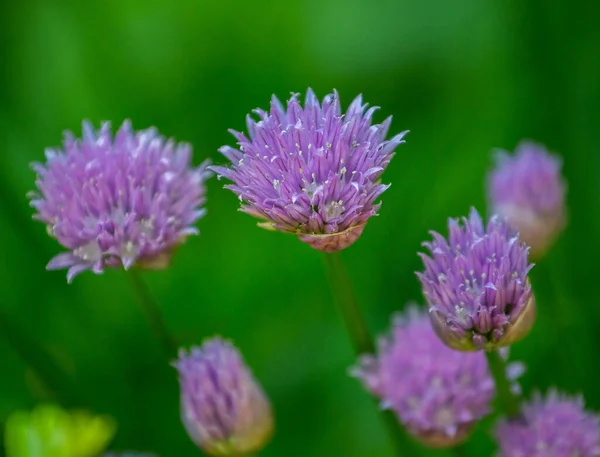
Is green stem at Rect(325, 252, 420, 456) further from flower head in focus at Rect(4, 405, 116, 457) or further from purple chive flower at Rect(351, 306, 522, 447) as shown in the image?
flower head in focus at Rect(4, 405, 116, 457)

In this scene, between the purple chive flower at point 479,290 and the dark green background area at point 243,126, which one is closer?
the purple chive flower at point 479,290

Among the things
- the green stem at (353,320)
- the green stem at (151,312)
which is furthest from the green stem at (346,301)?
the green stem at (151,312)

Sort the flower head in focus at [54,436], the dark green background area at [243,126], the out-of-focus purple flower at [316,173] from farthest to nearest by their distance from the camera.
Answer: the dark green background area at [243,126] → the flower head in focus at [54,436] → the out-of-focus purple flower at [316,173]

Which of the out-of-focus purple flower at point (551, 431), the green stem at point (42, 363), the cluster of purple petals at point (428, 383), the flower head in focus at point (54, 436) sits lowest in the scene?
the out-of-focus purple flower at point (551, 431)

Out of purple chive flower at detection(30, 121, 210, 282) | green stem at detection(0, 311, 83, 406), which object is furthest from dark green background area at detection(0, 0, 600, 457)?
purple chive flower at detection(30, 121, 210, 282)

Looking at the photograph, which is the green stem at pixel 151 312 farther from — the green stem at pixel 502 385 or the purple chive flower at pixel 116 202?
the green stem at pixel 502 385

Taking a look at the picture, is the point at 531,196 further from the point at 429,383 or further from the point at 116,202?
the point at 116,202

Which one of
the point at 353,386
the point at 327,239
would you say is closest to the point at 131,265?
the point at 327,239
